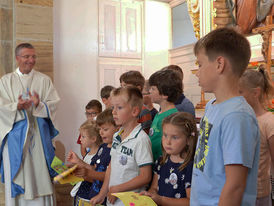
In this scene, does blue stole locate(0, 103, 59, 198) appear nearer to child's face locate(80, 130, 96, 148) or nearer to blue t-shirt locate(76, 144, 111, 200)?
child's face locate(80, 130, 96, 148)

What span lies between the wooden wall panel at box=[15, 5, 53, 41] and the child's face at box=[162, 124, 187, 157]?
377cm

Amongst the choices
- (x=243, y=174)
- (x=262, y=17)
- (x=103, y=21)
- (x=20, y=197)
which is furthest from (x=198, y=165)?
(x=103, y=21)

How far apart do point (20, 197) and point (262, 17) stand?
4.38 meters

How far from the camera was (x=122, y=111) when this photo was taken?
2094mm

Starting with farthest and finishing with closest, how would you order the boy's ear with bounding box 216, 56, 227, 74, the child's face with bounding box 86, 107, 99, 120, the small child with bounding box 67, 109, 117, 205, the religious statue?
1. the religious statue
2. the child's face with bounding box 86, 107, 99, 120
3. the small child with bounding box 67, 109, 117, 205
4. the boy's ear with bounding box 216, 56, 227, 74

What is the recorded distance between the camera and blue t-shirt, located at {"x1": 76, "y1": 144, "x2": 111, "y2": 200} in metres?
2.38

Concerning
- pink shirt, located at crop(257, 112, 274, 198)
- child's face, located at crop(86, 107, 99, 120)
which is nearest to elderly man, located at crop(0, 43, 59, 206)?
child's face, located at crop(86, 107, 99, 120)

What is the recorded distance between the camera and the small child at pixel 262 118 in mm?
1920

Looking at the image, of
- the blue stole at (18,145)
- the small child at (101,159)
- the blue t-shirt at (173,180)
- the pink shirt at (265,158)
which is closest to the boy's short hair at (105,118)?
the small child at (101,159)

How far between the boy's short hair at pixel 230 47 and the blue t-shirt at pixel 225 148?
0.52 ft

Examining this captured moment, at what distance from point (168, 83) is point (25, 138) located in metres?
2.21

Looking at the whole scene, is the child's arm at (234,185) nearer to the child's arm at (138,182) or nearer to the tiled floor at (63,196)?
the child's arm at (138,182)

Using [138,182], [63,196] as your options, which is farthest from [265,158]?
[63,196]

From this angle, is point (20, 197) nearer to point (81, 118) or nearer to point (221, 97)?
point (81, 118)
